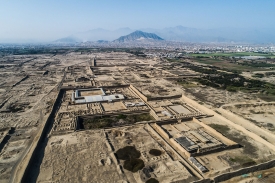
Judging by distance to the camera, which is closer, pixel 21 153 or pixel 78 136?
pixel 21 153

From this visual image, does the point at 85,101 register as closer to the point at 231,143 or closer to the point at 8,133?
the point at 8,133

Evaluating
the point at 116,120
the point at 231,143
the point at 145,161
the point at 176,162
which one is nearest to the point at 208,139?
the point at 231,143

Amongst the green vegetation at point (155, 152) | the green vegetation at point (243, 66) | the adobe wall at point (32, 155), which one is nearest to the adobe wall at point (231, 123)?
the green vegetation at point (155, 152)

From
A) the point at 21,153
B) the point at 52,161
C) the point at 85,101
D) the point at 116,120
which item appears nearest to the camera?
the point at 52,161

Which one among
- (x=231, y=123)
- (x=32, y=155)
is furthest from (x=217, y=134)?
(x=32, y=155)

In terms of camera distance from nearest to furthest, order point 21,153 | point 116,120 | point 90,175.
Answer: point 90,175, point 21,153, point 116,120

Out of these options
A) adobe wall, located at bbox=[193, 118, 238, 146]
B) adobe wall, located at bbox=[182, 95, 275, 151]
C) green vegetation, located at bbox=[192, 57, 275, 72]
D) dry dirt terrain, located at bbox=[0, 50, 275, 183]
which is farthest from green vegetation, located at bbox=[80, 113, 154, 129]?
green vegetation, located at bbox=[192, 57, 275, 72]
